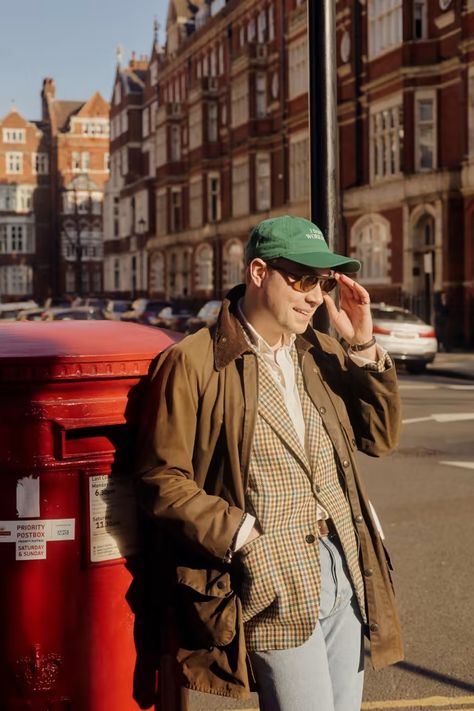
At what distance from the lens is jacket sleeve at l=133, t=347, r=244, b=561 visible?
98.9 inches

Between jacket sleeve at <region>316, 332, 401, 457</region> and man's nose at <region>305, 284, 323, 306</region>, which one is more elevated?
man's nose at <region>305, 284, 323, 306</region>

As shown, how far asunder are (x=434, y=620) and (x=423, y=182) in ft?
81.4

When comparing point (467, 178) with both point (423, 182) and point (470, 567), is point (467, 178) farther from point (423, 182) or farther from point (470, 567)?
point (470, 567)

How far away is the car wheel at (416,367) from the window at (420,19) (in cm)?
1253

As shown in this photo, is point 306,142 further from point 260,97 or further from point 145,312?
point 145,312

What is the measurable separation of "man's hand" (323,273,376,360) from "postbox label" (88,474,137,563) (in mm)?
808

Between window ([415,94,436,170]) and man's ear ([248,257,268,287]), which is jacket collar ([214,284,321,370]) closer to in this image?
man's ear ([248,257,268,287])

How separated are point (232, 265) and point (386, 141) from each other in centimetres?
1413

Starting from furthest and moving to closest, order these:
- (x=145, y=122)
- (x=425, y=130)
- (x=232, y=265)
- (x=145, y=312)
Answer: (x=145, y=122) → (x=232, y=265) → (x=145, y=312) → (x=425, y=130)

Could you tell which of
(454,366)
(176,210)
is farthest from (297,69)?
(454,366)

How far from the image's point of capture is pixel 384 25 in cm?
3073

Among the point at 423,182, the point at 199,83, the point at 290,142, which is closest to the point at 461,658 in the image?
the point at 423,182

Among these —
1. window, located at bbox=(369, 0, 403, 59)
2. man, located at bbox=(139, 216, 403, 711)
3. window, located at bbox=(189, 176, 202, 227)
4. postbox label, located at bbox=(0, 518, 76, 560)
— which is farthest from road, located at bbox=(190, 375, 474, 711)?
window, located at bbox=(189, 176, 202, 227)

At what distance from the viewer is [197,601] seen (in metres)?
2.62
